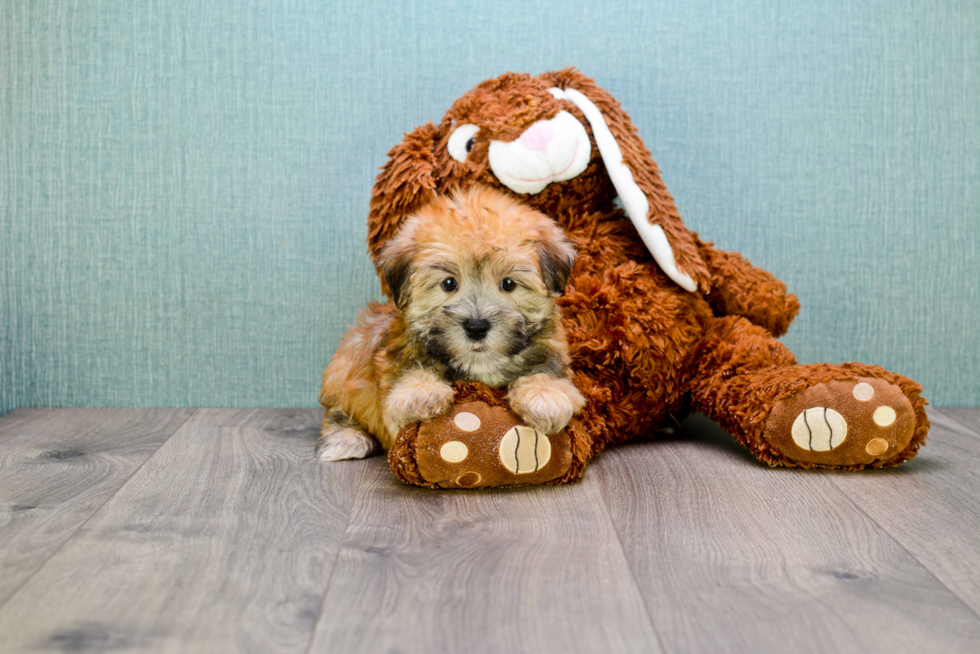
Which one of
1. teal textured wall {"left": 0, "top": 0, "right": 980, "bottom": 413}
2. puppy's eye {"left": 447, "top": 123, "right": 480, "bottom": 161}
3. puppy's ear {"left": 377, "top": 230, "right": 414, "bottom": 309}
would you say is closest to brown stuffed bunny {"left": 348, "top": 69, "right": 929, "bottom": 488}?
puppy's eye {"left": 447, "top": 123, "right": 480, "bottom": 161}

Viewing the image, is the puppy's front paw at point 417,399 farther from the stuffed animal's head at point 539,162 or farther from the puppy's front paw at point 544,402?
the stuffed animal's head at point 539,162

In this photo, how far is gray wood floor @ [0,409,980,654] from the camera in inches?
43.9

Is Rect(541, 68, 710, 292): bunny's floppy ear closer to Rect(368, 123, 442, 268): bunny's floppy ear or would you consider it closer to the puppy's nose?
Rect(368, 123, 442, 268): bunny's floppy ear

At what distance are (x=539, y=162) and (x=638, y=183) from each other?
0.25 metres

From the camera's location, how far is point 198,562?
133 cm

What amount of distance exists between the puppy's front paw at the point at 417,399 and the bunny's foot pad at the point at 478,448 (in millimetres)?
27

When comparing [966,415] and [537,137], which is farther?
[966,415]

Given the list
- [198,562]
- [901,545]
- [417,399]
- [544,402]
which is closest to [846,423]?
[901,545]

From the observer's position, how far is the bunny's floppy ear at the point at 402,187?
1919 millimetres

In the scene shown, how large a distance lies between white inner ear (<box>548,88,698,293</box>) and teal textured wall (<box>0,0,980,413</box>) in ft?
1.69

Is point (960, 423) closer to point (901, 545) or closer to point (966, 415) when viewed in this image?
point (966, 415)

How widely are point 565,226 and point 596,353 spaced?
0.34 m

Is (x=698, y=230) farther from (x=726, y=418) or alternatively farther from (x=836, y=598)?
(x=836, y=598)

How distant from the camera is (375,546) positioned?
141 centimetres
